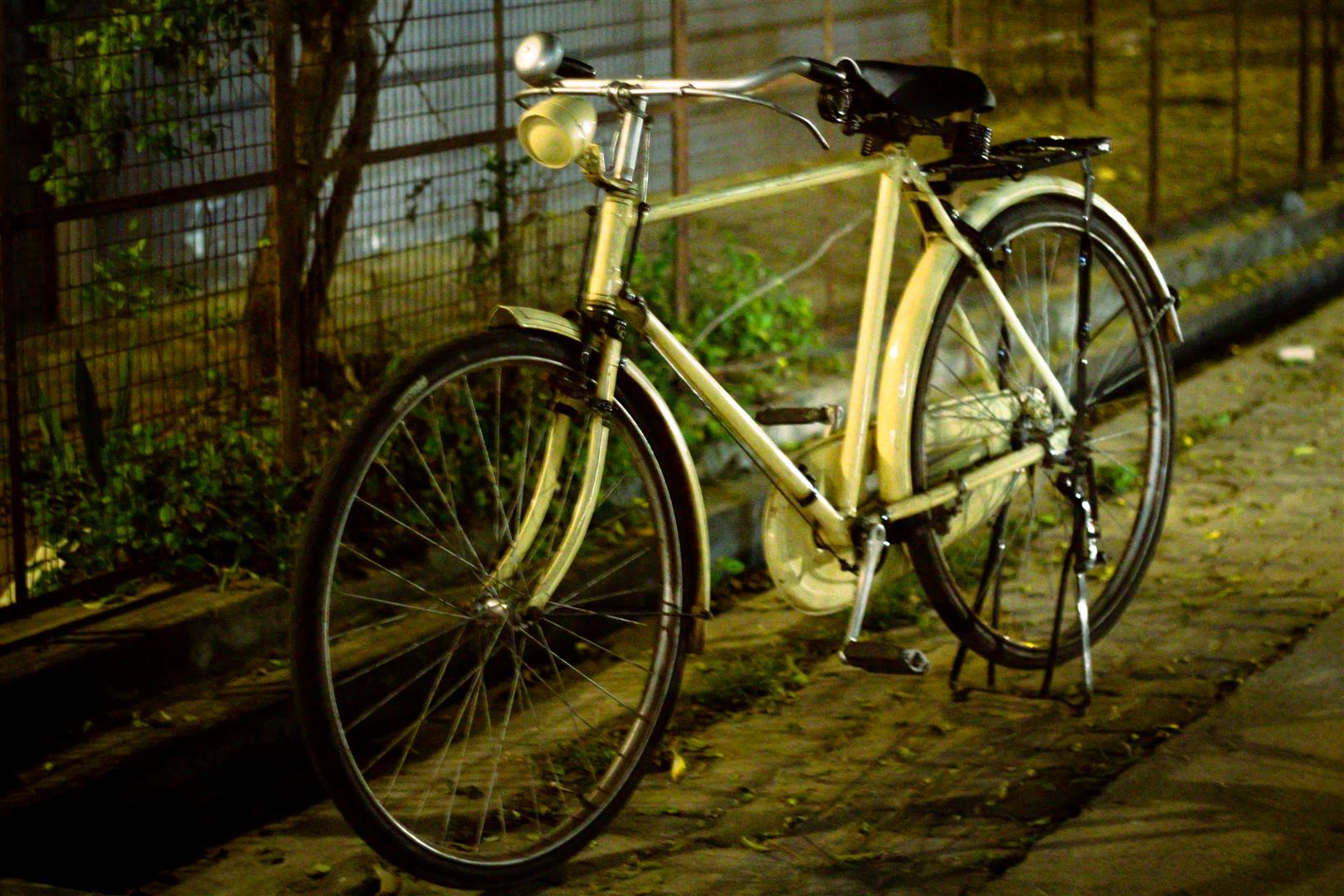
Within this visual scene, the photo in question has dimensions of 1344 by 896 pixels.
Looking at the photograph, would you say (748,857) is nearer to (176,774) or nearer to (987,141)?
(176,774)

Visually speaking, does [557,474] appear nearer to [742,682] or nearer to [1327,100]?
[742,682]

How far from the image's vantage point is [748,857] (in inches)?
149

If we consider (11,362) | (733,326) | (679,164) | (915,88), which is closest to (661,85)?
(915,88)

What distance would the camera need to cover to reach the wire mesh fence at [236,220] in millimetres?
4656

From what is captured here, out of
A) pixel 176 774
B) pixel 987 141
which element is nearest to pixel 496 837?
pixel 176 774

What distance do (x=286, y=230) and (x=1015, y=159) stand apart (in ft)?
6.57

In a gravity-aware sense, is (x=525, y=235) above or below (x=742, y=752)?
above

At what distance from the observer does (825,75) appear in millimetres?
3941

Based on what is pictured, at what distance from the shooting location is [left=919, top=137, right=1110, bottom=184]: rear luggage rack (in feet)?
14.0

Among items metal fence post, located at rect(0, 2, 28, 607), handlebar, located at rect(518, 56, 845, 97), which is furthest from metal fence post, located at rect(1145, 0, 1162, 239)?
metal fence post, located at rect(0, 2, 28, 607)

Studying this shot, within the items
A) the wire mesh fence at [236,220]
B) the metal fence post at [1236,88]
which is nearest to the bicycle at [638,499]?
the wire mesh fence at [236,220]

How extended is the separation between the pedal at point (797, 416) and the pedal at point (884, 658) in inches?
20.6

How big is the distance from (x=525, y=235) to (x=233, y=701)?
83.9 inches

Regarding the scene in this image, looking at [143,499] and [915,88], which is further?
[143,499]
